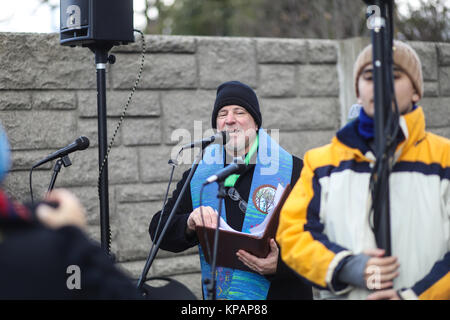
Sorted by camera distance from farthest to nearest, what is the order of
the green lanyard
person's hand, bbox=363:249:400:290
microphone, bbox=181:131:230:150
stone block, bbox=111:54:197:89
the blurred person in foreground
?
1. stone block, bbox=111:54:197:89
2. the green lanyard
3. microphone, bbox=181:131:230:150
4. person's hand, bbox=363:249:400:290
5. the blurred person in foreground

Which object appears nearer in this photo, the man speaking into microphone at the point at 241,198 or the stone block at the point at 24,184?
the man speaking into microphone at the point at 241,198

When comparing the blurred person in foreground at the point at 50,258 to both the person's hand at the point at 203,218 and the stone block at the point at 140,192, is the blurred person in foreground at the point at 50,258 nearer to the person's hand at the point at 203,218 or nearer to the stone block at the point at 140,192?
the person's hand at the point at 203,218

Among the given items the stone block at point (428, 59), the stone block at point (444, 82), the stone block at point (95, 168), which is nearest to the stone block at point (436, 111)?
the stone block at point (444, 82)

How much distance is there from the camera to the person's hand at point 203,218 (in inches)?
114

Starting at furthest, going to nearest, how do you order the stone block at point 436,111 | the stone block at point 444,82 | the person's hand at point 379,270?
the stone block at point 444,82 < the stone block at point 436,111 < the person's hand at point 379,270

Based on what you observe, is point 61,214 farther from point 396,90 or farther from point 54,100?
point 54,100

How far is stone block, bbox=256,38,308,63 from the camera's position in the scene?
4.91 metres

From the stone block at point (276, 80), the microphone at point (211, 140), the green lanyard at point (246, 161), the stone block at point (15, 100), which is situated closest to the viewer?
the microphone at point (211, 140)

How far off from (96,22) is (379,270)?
2329mm

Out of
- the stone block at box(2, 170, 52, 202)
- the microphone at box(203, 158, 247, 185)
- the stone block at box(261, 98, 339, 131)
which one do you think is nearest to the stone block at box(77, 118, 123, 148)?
the stone block at box(2, 170, 52, 202)

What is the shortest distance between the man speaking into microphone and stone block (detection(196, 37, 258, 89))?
4.48 feet

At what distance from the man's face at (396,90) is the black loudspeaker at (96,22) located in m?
1.90

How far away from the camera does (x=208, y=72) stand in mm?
4723

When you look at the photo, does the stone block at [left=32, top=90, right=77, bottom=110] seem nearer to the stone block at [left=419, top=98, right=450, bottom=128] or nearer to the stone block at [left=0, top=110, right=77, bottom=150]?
the stone block at [left=0, top=110, right=77, bottom=150]
